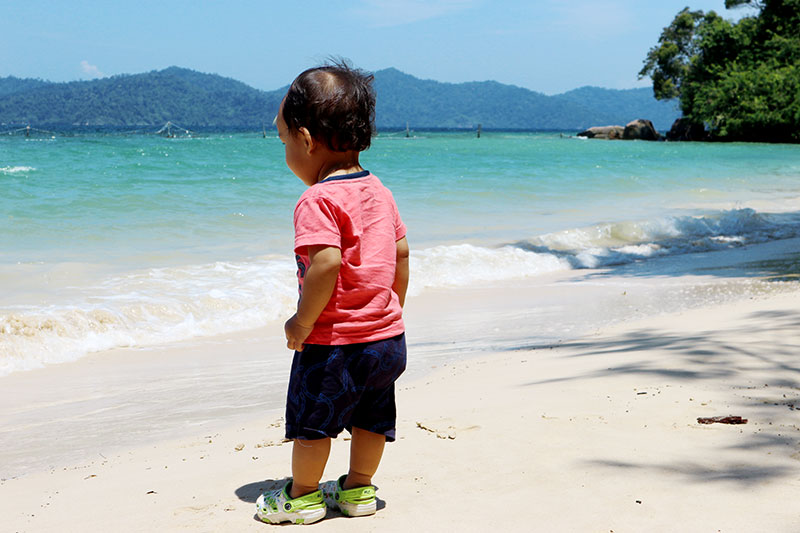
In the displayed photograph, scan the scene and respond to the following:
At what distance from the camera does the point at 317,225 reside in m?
2.07

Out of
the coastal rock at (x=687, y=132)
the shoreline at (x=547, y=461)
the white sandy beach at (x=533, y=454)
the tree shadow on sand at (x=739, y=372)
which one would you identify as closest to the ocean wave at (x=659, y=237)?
the tree shadow on sand at (x=739, y=372)

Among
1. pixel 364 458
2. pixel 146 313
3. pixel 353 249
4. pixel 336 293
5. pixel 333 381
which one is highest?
pixel 353 249

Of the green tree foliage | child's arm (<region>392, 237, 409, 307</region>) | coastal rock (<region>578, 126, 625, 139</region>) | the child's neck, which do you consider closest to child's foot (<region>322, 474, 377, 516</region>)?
child's arm (<region>392, 237, 409, 307</region>)

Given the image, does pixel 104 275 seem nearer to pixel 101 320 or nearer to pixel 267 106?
pixel 101 320

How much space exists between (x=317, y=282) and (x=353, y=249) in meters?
0.16

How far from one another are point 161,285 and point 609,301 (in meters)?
4.36

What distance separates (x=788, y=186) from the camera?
21188 mm

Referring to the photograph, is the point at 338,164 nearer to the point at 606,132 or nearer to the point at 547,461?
the point at 547,461

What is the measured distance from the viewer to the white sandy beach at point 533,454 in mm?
2146

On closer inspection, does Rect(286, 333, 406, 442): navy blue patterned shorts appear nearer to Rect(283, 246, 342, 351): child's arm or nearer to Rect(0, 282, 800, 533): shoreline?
Rect(283, 246, 342, 351): child's arm

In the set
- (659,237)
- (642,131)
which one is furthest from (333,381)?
(642,131)

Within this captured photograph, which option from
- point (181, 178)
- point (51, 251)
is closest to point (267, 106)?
point (181, 178)

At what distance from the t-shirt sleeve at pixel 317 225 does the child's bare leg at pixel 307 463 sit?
587 millimetres

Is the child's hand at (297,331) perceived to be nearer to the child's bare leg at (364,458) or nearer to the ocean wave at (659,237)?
the child's bare leg at (364,458)
